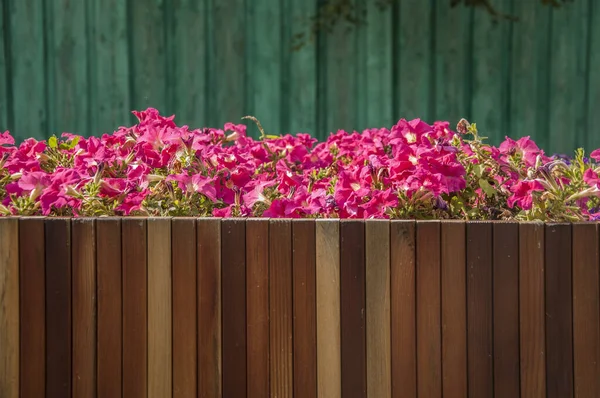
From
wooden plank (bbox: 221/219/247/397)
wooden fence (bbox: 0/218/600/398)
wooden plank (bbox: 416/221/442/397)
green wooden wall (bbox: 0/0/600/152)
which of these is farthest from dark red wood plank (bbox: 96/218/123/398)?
green wooden wall (bbox: 0/0/600/152)

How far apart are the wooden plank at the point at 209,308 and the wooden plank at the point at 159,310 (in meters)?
0.07

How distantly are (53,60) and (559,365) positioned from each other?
3.92 metres

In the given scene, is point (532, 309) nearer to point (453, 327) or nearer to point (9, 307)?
point (453, 327)

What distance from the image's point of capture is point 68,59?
4965 mm

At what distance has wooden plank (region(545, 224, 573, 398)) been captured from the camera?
1.86 m

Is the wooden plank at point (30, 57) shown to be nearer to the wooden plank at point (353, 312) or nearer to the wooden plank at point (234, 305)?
the wooden plank at point (234, 305)

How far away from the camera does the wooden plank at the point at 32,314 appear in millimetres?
1976

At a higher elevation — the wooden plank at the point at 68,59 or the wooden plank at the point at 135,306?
the wooden plank at the point at 68,59

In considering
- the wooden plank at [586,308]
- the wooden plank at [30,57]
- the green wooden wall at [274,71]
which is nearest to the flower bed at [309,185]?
the wooden plank at [586,308]

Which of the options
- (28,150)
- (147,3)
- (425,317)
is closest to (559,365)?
(425,317)

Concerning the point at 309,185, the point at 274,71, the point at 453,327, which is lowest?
the point at 453,327

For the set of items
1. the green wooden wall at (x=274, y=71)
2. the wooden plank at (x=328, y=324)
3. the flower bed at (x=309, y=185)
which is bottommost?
the wooden plank at (x=328, y=324)

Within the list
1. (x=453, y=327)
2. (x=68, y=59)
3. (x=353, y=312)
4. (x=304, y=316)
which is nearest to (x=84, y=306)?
(x=304, y=316)

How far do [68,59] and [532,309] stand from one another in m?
3.79
